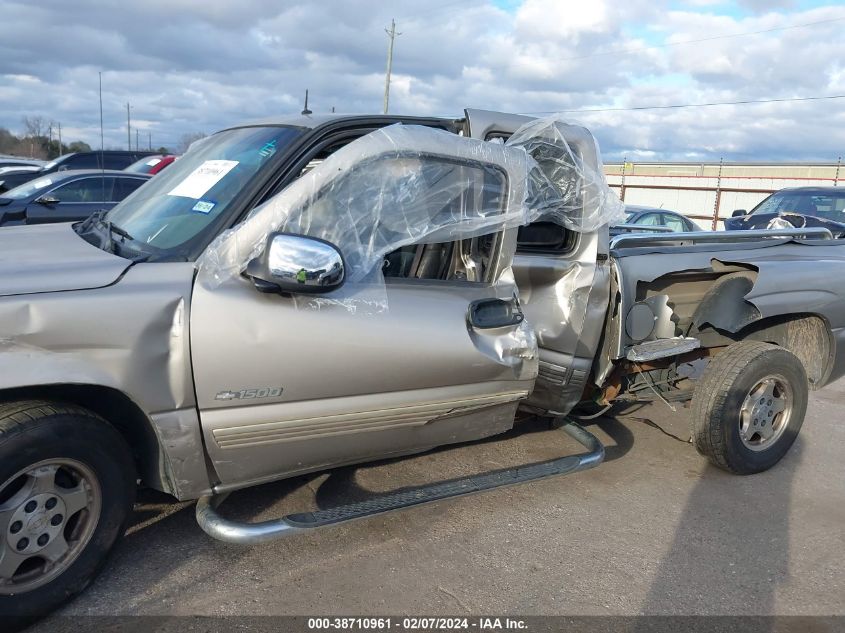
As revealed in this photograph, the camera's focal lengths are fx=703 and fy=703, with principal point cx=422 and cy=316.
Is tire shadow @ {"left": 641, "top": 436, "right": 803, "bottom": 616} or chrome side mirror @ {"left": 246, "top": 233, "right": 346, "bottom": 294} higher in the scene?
chrome side mirror @ {"left": 246, "top": 233, "right": 346, "bottom": 294}

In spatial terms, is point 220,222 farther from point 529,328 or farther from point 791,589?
point 791,589

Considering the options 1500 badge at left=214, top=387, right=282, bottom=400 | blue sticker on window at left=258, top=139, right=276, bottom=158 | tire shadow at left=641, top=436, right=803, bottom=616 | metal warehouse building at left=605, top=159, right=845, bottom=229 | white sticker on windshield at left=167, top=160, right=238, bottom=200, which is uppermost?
metal warehouse building at left=605, top=159, right=845, bottom=229

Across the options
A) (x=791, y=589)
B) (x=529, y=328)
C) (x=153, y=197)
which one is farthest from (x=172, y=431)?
(x=791, y=589)

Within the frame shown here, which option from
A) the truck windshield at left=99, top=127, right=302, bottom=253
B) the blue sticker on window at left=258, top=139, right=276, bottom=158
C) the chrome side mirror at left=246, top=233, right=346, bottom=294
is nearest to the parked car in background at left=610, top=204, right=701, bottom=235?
the truck windshield at left=99, top=127, right=302, bottom=253

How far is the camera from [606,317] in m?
4.01

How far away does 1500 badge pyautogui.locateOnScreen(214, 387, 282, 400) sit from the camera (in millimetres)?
2705

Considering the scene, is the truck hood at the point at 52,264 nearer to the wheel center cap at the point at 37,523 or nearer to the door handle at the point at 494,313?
the wheel center cap at the point at 37,523

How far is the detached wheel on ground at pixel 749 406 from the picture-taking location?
4.14 m

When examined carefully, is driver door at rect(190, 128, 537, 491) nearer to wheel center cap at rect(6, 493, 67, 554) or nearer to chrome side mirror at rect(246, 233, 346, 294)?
chrome side mirror at rect(246, 233, 346, 294)

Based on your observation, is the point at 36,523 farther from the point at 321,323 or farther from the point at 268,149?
the point at 268,149

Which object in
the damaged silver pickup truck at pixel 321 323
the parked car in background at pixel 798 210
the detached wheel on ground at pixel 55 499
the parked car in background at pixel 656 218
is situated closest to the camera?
the detached wheel on ground at pixel 55 499

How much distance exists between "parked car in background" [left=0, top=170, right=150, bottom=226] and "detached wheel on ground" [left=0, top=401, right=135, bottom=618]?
7.10 m

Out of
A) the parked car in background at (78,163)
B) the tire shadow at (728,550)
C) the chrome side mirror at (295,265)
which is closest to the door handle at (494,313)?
the chrome side mirror at (295,265)

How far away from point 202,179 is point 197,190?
9 cm
